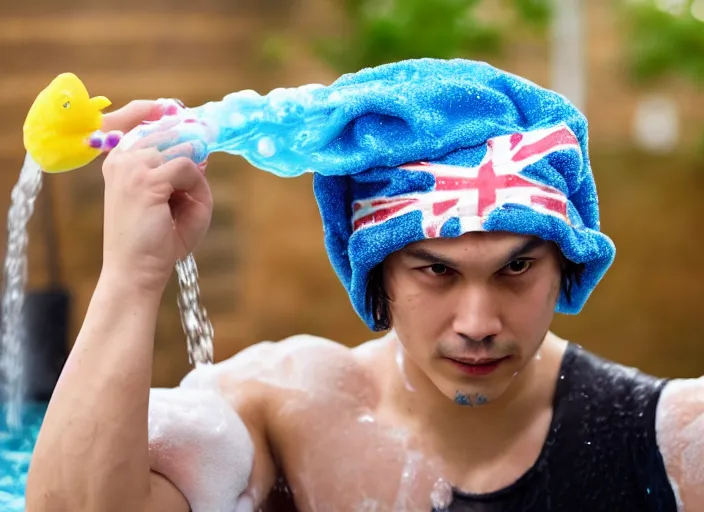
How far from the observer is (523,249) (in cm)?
115

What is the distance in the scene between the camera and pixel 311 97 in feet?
3.99

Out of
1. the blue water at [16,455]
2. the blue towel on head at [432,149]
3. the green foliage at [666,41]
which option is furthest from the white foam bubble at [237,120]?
the green foliage at [666,41]

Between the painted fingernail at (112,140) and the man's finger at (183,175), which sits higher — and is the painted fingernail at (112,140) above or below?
above

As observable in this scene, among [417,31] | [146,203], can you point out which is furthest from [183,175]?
[417,31]

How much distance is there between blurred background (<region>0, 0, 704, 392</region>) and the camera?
4211mm

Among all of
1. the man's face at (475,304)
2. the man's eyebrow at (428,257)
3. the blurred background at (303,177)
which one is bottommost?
the blurred background at (303,177)

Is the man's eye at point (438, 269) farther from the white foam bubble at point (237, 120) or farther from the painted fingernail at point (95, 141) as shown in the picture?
the painted fingernail at point (95, 141)

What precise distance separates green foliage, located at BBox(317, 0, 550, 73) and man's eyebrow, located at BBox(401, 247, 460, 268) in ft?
10.3

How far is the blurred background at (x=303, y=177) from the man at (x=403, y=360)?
2.80m

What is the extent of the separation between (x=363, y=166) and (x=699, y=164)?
3648 millimetres

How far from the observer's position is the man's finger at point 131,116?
1191 mm

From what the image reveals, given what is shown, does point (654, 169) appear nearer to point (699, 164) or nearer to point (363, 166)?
point (699, 164)

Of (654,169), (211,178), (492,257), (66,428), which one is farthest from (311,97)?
(654,169)

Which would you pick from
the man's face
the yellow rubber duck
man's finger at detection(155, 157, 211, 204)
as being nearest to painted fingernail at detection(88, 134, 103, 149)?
the yellow rubber duck
